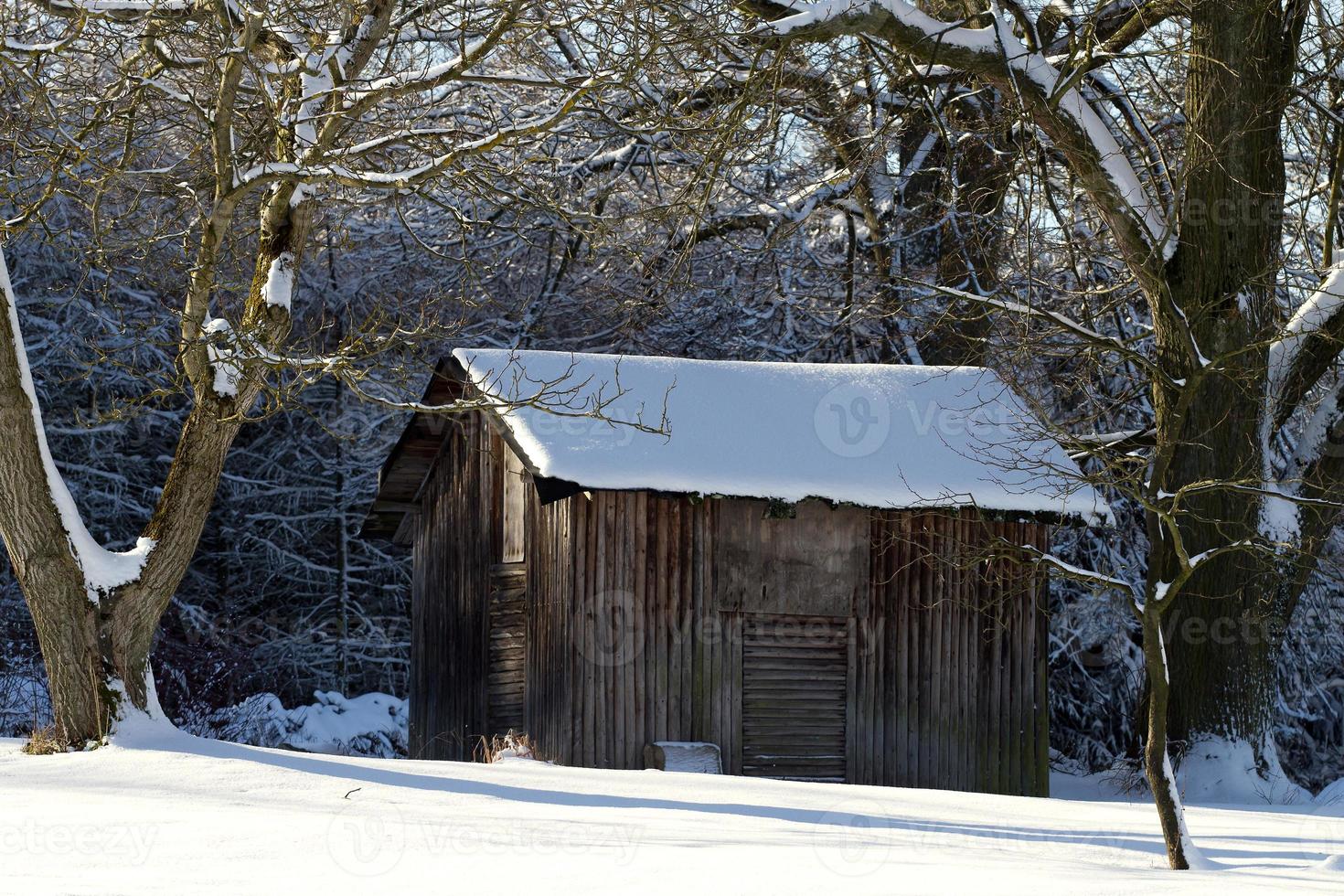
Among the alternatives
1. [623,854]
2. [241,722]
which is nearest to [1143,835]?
[623,854]

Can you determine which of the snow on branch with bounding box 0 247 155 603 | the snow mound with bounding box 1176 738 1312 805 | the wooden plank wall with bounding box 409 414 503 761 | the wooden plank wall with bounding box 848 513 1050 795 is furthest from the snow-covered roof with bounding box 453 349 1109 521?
the snow on branch with bounding box 0 247 155 603

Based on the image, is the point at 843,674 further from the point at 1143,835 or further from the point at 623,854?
the point at 623,854

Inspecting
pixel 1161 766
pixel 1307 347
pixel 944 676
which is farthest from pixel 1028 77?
pixel 1161 766

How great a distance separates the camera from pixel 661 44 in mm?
9570

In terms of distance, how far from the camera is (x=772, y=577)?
13617 mm

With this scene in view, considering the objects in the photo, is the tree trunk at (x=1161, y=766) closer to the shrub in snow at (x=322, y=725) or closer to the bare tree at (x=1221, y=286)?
the bare tree at (x=1221, y=286)

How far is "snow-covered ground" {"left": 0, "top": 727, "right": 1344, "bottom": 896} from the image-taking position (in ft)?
17.9

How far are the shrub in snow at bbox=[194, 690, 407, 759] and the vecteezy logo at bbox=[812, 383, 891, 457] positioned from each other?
8.19 meters

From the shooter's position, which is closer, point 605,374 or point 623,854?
point 623,854

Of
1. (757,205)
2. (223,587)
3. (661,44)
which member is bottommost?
(223,587)

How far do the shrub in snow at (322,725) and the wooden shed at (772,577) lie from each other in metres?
4.90

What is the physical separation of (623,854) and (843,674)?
7.98 meters

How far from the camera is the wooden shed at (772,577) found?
13117mm

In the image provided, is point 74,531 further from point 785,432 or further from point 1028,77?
point 1028,77
